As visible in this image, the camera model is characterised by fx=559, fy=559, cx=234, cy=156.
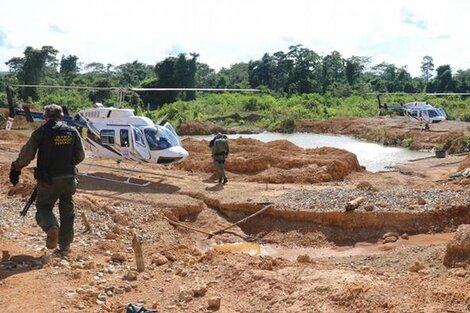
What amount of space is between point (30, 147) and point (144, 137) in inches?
358

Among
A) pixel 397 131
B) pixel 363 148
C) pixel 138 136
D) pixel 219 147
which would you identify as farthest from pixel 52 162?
pixel 397 131

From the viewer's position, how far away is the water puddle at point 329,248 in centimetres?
1227

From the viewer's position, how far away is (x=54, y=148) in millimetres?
7336

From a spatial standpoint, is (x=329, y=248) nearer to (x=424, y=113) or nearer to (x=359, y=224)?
(x=359, y=224)

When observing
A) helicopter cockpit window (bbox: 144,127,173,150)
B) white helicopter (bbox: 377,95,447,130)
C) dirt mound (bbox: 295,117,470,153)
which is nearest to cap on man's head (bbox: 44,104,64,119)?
helicopter cockpit window (bbox: 144,127,173,150)

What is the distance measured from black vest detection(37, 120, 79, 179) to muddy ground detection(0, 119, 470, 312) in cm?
129

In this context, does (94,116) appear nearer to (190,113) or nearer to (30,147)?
(30,147)

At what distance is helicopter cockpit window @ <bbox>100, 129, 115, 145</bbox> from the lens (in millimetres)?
16922

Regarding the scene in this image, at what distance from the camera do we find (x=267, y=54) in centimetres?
8212

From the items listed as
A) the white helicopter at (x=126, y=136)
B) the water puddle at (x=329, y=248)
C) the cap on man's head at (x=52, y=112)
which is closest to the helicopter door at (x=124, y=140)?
the white helicopter at (x=126, y=136)

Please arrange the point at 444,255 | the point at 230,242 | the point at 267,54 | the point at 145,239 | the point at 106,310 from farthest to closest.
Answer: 1. the point at 267,54
2. the point at 230,242
3. the point at 145,239
4. the point at 444,255
5. the point at 106,310

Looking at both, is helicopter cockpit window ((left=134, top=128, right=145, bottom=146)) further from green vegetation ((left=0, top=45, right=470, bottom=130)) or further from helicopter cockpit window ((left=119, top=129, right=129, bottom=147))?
green vegetation ((left=0, top=45, right=470, bottom=130))

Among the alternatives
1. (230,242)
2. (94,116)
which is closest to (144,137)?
(94,116)

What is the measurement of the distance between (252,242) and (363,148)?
81.5 feet
